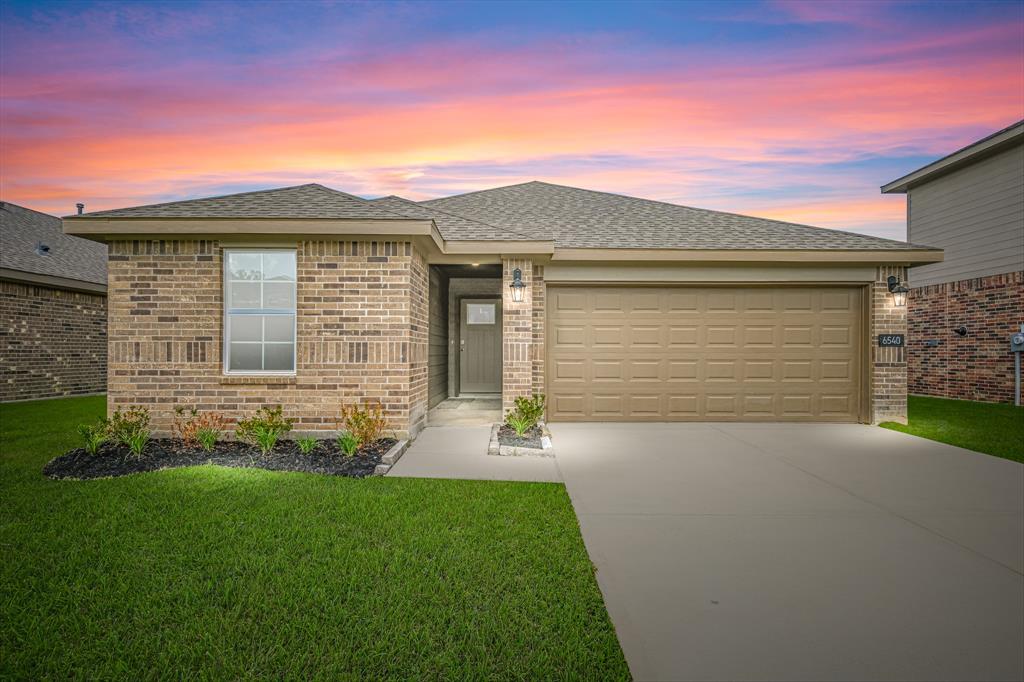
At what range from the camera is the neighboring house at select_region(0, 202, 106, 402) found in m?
11.8

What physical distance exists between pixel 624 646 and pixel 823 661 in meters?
0.90

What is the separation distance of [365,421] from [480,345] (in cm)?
619

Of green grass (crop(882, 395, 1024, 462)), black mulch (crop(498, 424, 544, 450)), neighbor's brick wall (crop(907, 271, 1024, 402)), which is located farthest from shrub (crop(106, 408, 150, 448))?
neighbor's brick wall (crop(907, 271, 1024, 402))

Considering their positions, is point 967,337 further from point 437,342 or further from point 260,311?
point 260,311

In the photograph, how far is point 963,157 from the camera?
1359cm

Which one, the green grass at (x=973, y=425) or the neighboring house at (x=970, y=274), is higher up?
the neighboring house at (x=970, y=274)

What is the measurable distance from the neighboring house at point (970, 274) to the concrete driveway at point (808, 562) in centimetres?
923

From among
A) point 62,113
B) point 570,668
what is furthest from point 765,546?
point 62,113

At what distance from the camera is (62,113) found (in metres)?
9.59

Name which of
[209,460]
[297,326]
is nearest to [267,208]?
[297,326]

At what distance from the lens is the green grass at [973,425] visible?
718cm

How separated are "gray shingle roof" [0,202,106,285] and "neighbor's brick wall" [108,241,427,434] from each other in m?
7.90

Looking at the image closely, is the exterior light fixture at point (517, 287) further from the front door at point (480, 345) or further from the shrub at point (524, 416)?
the front door at point (480, 345)

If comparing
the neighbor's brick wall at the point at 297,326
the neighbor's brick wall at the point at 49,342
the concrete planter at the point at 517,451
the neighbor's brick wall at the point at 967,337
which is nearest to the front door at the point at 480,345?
the neighbor's brick wall at the point at 297,326
